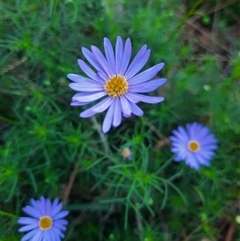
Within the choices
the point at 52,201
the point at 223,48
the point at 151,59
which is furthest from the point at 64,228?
the point at 223,48

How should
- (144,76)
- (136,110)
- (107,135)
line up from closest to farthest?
(136,110), (144,76), (107,135)

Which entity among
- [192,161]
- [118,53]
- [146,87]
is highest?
[118,53]

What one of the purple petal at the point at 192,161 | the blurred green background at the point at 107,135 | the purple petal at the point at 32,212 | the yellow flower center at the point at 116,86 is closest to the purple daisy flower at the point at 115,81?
the yellow flower center at the point at 116,86

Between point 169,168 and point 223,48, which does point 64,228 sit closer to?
point 169,168

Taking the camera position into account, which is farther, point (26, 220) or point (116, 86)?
point (26, 220)

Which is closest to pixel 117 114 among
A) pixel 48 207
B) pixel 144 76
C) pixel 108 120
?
pixel 108 120

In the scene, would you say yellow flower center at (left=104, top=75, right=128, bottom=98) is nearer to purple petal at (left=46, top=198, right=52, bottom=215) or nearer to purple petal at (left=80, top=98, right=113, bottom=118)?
purple petal at (left=80, top=98, right=113, bottom=118)

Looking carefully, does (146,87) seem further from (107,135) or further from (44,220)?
(44,220)
